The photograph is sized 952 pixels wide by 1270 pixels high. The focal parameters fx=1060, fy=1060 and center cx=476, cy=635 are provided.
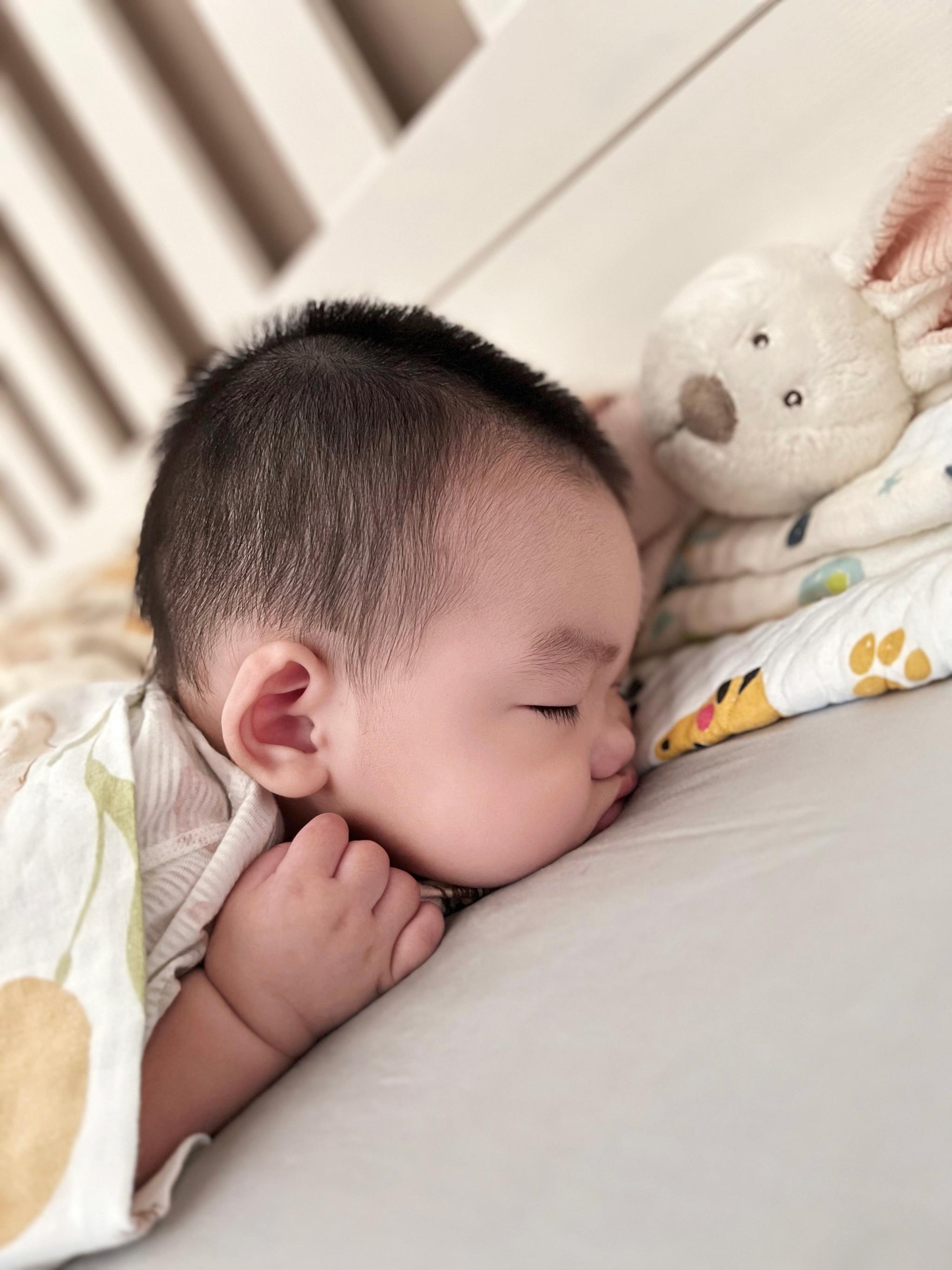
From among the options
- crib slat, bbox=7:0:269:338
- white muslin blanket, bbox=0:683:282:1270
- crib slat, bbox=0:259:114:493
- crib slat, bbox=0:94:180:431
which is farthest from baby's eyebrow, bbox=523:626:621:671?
crib slat, bbox=0:259:114:493

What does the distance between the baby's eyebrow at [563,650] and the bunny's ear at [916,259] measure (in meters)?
0.32

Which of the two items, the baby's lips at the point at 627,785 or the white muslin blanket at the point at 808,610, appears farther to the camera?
the baby's lips at the point at 627,785

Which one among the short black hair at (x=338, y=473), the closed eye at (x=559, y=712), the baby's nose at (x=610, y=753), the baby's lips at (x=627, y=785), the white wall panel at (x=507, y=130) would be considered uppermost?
the white wall panel at (x=507, y=130)

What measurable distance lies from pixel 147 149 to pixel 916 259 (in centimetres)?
130

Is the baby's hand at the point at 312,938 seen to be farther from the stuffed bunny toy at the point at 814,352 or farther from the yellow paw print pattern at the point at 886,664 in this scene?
the stuffed bunny toy at the point at 814,352

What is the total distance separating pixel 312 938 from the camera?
2.15 feet

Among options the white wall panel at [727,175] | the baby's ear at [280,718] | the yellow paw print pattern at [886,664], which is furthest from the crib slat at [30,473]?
the yellow paw print pattern at [886,664]

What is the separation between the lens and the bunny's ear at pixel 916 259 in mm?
737

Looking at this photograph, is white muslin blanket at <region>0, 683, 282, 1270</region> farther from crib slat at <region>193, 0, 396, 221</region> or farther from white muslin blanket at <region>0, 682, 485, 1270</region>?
crib slat at <region>193, 0, 396, 221</region>

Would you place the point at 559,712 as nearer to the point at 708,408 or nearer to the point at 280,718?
the point at 280,718

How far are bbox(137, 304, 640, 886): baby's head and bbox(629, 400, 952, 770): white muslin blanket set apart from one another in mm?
92

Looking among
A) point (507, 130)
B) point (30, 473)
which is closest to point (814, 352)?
point (507, 130)

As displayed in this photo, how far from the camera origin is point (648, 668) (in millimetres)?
955

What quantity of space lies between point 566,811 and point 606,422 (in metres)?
0.41
